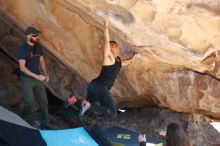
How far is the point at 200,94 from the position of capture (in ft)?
24.8

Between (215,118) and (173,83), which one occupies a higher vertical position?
(173,83)

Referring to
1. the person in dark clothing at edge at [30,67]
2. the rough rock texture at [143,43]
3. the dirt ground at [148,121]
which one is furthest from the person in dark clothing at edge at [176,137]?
the dirt ground at [148,121]

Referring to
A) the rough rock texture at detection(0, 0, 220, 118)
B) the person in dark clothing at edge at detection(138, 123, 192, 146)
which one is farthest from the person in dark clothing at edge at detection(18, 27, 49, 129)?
the person in dark clothing at edge at detection(138, 123, 192, 146)

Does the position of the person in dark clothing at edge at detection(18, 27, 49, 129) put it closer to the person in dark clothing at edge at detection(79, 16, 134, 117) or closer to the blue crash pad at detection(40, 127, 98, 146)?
the person in dark clothing at edge at detection(79, 16, 134, 117)

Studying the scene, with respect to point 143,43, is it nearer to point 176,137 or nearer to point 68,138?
point 68,138

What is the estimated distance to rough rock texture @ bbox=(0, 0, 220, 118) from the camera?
222 inches

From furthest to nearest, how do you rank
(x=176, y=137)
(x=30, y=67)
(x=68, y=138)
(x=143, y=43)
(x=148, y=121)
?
1. (x=148, y=121)
2. (x=143, y=43)
3. (x=30, y=67)
4. (x=68, y=138)
5. (x=176, y=137)

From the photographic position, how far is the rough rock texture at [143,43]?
5.64 metres

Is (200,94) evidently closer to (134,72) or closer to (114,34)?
(134,72)

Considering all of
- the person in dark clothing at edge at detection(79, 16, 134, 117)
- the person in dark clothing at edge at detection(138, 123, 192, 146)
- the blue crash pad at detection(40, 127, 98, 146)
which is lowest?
the blue crash pad at detection(40, 127, 98, 146)

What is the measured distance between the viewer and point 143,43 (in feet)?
22.1

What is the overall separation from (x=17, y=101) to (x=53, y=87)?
688 millimetres

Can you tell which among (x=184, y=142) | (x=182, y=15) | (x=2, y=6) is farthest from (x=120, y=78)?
(x=184, y=142)

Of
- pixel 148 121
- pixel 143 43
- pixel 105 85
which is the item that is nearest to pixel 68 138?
pixel 105 85
